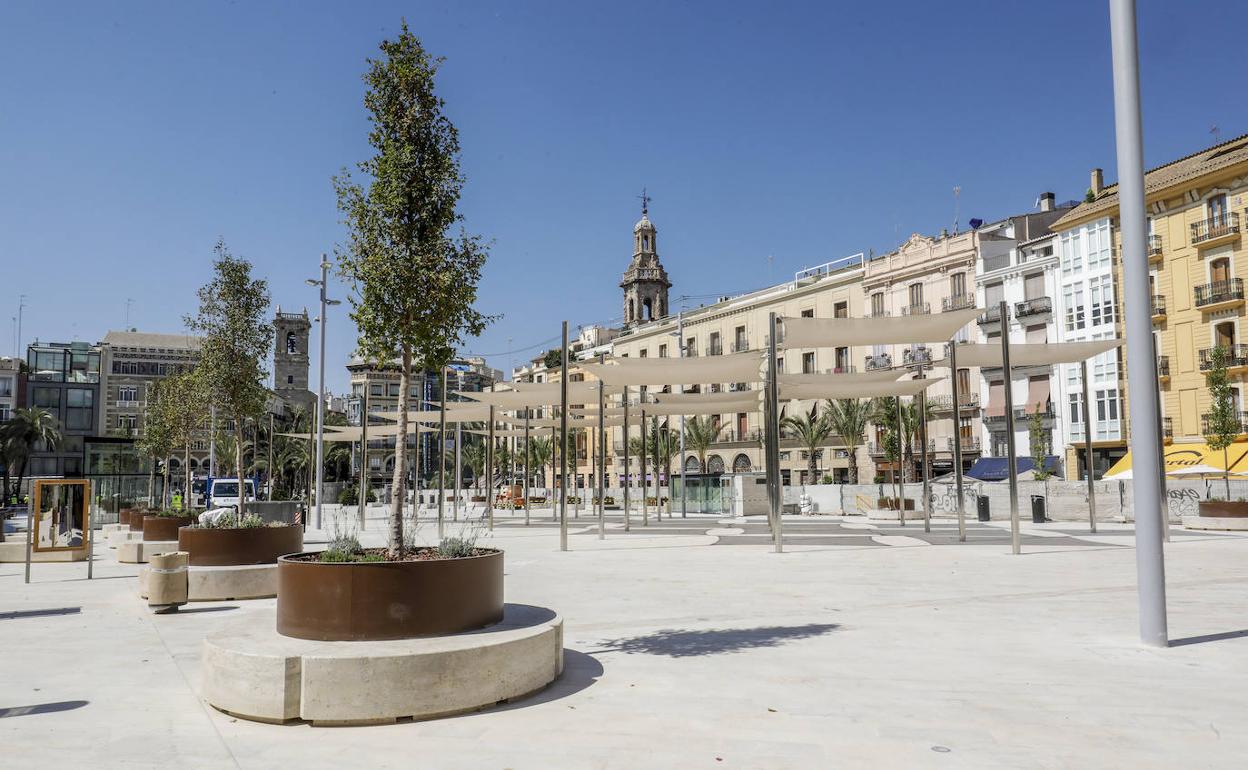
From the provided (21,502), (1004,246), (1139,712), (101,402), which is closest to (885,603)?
(1139,712)

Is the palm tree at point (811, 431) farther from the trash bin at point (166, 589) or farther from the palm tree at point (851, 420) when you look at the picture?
the trash bin at point (166, 589)

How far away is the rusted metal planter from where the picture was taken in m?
23.4

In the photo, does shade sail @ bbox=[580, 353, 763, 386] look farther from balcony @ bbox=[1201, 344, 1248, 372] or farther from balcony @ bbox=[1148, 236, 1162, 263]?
balcony @ bbox=[1148, 236, 1162, 263]

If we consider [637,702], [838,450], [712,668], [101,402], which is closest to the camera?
[637,702]

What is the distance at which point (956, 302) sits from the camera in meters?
46.3

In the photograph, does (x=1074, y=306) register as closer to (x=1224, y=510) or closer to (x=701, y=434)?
(x=1224, y=510)

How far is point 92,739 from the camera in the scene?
16.5ft

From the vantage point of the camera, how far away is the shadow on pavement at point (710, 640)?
7328mm

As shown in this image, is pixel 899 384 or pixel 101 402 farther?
pixel 101 402

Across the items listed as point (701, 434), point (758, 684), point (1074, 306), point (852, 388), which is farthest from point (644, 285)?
point (758, 684)

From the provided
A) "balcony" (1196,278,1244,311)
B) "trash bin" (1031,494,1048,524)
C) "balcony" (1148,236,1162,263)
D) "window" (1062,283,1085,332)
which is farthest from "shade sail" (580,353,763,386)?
"window" (1062,283,1085,332)

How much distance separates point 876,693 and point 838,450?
48035 millimetres

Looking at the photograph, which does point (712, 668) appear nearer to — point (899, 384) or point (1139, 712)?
point (1139, 712)

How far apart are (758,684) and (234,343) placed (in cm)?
1495
